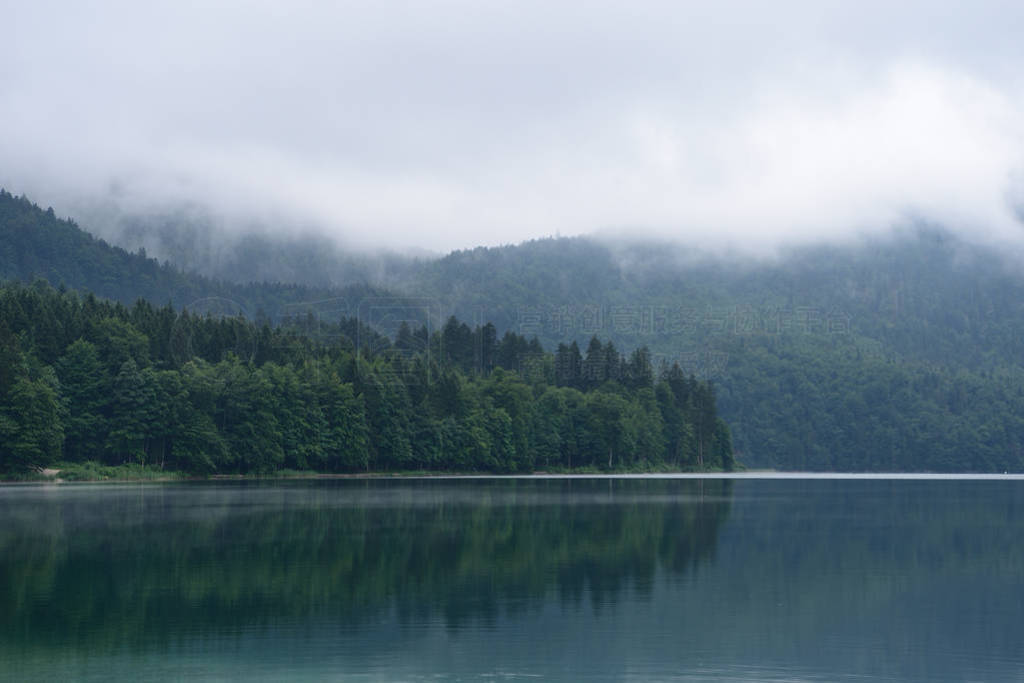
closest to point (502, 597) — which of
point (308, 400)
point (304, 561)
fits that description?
point (304, 561)

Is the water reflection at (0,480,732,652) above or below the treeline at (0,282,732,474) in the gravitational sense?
below

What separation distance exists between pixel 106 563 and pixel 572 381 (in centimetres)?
13611

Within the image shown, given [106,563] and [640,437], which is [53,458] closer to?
[106,563]

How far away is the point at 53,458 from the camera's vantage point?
3752 inches

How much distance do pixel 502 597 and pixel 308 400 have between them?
303 ft

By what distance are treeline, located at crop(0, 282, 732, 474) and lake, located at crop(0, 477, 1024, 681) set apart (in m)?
49.5

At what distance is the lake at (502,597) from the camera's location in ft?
70.1

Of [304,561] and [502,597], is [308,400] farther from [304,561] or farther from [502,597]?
[502,597]

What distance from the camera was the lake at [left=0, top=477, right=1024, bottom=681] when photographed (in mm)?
21359

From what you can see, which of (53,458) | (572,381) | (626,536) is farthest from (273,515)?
(572,381)

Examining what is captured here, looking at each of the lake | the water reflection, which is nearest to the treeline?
the water reflection

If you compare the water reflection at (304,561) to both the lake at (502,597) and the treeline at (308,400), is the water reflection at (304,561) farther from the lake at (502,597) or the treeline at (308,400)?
the treeline at (308,400)

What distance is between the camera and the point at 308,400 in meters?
119

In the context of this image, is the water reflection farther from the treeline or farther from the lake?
the treeline
